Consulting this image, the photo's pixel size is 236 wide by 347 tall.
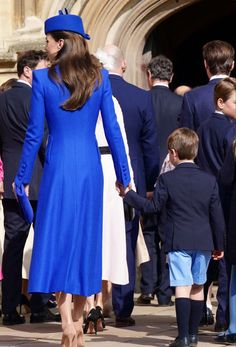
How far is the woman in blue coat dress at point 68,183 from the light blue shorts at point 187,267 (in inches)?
20.7

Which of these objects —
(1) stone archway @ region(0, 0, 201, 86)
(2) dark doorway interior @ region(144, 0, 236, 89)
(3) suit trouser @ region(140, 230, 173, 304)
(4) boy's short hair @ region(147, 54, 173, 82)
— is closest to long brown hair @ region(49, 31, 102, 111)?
(4) boy's short hair @ region(147, 54, 173, 82)

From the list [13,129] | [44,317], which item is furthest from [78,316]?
[13,129]

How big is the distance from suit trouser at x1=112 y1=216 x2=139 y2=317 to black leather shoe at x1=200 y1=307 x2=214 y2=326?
478 millimetres

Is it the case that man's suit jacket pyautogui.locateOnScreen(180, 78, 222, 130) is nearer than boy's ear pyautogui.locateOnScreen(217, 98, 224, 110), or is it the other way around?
boy's ear pyautogui.locateOnScreen(217, 98, 224, 110)

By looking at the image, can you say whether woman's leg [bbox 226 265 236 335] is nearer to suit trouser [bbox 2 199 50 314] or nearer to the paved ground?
the paved ground

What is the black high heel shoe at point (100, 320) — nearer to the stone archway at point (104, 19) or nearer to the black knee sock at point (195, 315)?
the black knee sock at point (195, 315)

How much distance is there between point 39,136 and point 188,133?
3.25ft

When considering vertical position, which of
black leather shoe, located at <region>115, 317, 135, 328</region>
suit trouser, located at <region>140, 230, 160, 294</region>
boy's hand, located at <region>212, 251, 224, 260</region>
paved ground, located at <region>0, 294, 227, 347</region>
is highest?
suit trouser, located at <region>140, 230, 160, 294</region>

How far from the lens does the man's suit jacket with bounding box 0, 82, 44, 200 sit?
903 cm

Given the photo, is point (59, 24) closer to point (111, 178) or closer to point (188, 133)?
point (188, 133)

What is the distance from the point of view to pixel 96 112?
723cm

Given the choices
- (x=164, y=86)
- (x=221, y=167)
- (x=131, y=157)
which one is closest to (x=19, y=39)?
(x=164, y=86)

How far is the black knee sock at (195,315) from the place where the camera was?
7566mm

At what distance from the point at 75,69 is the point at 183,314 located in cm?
154
